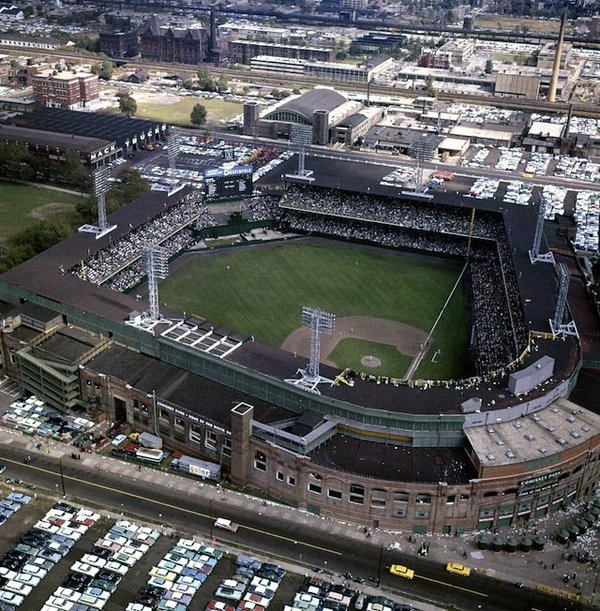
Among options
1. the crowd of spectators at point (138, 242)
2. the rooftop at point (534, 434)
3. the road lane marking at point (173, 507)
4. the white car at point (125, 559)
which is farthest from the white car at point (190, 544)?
the crowd of spectators at point (138, 242)

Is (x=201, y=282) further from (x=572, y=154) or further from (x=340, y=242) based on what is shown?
(x=572, y=154)

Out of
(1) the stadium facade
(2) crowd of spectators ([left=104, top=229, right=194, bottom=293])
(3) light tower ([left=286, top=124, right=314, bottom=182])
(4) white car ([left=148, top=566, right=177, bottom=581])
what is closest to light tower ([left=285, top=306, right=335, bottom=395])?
(1) the stadium facade

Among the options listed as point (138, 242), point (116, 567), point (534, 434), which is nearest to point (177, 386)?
point (116, 567)

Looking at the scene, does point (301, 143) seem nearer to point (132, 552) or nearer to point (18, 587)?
point (132, 552)

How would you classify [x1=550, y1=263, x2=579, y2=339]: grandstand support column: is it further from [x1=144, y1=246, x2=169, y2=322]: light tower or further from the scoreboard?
the scoreboard

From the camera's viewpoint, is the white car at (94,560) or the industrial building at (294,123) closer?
the white car at (94,560)

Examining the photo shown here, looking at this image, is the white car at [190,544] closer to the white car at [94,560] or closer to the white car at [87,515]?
the white car at [94,560]

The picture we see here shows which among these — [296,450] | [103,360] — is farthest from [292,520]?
[103,360]
